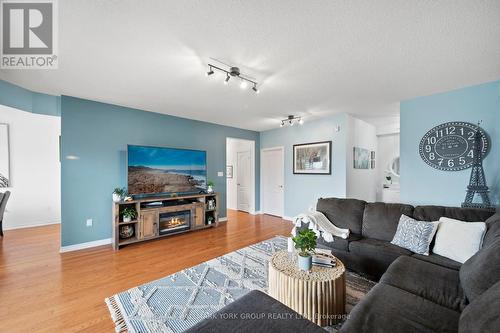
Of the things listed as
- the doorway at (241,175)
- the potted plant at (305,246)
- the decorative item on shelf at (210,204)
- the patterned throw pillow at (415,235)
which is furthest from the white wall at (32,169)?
the patterned throw pillow at (415,235)

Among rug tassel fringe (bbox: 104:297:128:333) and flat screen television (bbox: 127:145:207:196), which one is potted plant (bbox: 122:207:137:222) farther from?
rug tassel fringe (bbox: 104:297:128:333)

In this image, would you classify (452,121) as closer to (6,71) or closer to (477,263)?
(477,263)

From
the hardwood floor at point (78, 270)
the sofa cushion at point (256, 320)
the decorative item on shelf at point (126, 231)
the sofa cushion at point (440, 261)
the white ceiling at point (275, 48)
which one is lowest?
the hardwood floor at point (78, 270)

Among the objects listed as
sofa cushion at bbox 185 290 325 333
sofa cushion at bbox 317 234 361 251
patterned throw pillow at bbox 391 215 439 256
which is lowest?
sofa cushion at bbox 317 234 361 251

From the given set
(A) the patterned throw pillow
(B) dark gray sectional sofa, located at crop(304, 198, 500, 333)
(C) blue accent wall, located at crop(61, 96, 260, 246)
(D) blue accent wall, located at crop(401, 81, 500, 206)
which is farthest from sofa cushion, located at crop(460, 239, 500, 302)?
(C) blue accent wall, located at crop(61, 96, 260, 246)

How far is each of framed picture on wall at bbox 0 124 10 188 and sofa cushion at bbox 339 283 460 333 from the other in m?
6.61

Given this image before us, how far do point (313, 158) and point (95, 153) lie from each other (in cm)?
435

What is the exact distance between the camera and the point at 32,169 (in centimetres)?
470

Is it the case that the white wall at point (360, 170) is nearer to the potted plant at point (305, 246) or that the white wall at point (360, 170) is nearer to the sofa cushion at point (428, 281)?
the sofa cushion at point (428, 281)

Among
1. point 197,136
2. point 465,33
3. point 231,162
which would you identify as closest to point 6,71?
point 197,136

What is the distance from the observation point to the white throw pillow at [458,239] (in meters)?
1.84

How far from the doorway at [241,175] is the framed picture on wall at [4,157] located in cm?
481

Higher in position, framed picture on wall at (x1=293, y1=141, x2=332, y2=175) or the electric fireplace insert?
framed picture on wall at (x1=293, y1=141, x2=332, y2=175)

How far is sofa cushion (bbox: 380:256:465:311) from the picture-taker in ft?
4.51
